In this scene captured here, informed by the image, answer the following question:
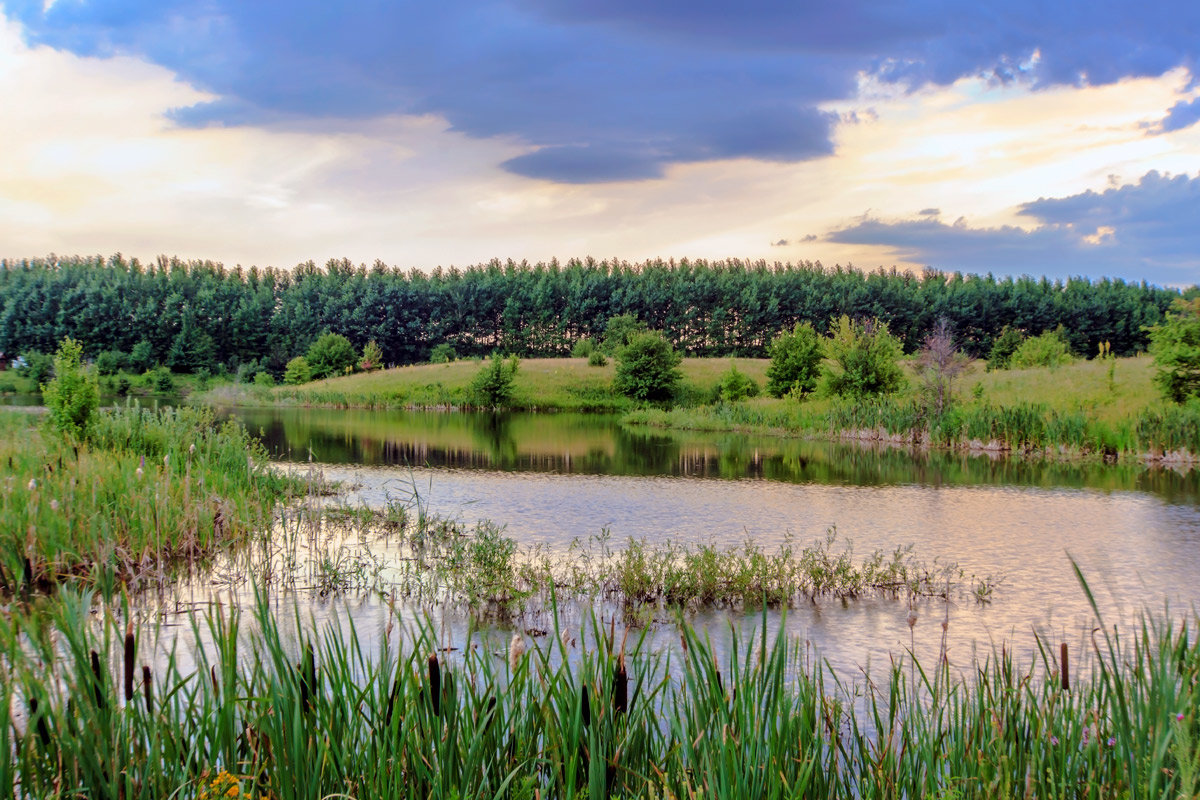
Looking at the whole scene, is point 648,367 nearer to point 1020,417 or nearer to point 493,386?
point 493,386

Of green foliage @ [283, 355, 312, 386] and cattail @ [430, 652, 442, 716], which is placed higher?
green foliage @ [283, 355, 312, 386]

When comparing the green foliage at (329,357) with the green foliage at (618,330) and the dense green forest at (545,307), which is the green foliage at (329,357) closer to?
the dense green forest at (545,307)

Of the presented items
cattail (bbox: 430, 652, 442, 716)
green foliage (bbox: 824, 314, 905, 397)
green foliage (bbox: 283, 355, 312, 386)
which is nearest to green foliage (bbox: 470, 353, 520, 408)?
green foliage (bbox: 283, 355, 312, 386)

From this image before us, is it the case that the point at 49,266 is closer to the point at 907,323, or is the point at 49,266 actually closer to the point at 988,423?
the point at 907,323

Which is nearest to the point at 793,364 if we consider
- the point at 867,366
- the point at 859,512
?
the point at 867,366

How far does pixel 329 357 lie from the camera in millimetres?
75375

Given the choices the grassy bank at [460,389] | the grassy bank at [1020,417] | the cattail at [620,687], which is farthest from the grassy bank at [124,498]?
the grassy bank at [460,389]

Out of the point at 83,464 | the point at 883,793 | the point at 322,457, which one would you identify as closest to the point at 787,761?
the point at 883,793

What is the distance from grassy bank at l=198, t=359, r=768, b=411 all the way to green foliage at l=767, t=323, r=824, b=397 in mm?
9248

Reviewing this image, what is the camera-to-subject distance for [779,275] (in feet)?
332

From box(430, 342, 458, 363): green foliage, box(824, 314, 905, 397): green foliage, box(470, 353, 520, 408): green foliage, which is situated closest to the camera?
box(824, 314, 905, 397): green foliage

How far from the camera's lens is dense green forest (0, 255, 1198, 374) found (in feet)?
298

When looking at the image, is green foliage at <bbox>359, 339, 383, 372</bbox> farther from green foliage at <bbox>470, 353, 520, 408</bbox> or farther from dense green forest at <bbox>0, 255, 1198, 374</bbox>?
green foliage at <bbox>470, 353, 520, 408</bbox>

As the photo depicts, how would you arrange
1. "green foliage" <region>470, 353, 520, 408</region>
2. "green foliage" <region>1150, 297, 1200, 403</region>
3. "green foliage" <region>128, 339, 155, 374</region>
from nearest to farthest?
"green foliage" <region>1150, 297, 1200, 403</region>
"green foliage" <region>470, 353, 520, 408</region>
"green foliage" <region>128, 339, 155, 374</region>
